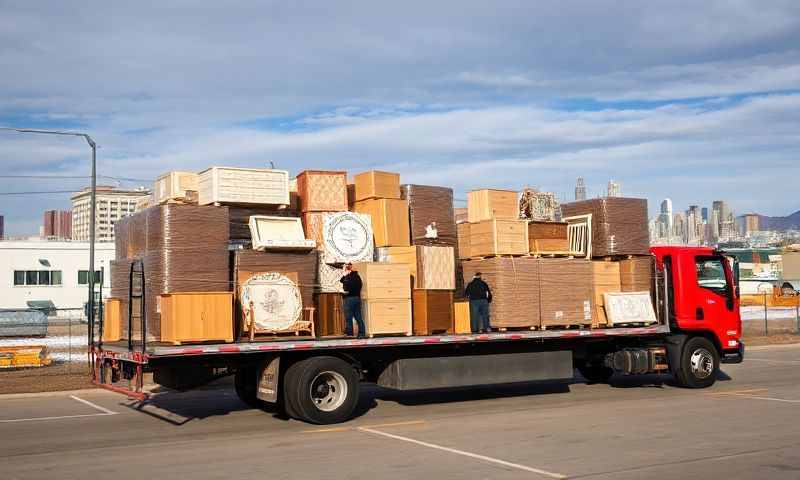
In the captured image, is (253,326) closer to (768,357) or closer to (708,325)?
(708,325)

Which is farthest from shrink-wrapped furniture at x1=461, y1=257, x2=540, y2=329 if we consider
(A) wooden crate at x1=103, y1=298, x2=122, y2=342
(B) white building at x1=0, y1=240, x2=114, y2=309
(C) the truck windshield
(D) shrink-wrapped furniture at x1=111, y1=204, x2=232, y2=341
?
(B) white building at x1=0, y1=240, x2=114, y2=309

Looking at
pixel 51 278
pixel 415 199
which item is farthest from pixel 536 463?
pixel 51 278

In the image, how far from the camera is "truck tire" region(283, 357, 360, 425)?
41.4ft

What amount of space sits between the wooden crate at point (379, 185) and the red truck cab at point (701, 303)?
561 cm

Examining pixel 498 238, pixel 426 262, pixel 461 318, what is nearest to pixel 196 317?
pixel 426 262

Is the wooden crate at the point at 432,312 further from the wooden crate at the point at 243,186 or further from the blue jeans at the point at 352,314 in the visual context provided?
the wooden crate at the point at 243,186

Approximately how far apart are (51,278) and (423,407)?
5470cm

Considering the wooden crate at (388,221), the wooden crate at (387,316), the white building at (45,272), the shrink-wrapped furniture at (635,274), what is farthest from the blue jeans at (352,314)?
the white building at (45,272)

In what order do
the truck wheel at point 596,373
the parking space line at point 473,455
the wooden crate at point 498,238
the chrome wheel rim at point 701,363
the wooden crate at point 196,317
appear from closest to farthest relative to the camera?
the parking space line at point 473,455
the wooden crate at point 196,317
the wooden crate at point 498,238
the chrome wheel rim at point 701,363
the truck wheel at point 596,373

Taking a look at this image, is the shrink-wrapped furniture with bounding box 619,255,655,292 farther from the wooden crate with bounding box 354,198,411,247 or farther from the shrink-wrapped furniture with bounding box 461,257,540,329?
the wooden crate with bounding box 354,198,411,247

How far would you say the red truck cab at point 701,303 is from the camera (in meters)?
16.9

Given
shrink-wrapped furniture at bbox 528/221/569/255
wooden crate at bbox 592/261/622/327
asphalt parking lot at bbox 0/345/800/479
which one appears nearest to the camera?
asphalt parking lot at bbox 0/345/800/479

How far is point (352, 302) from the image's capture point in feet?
44.3

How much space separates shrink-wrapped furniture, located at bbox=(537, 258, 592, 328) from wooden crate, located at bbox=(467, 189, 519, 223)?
121 cm
